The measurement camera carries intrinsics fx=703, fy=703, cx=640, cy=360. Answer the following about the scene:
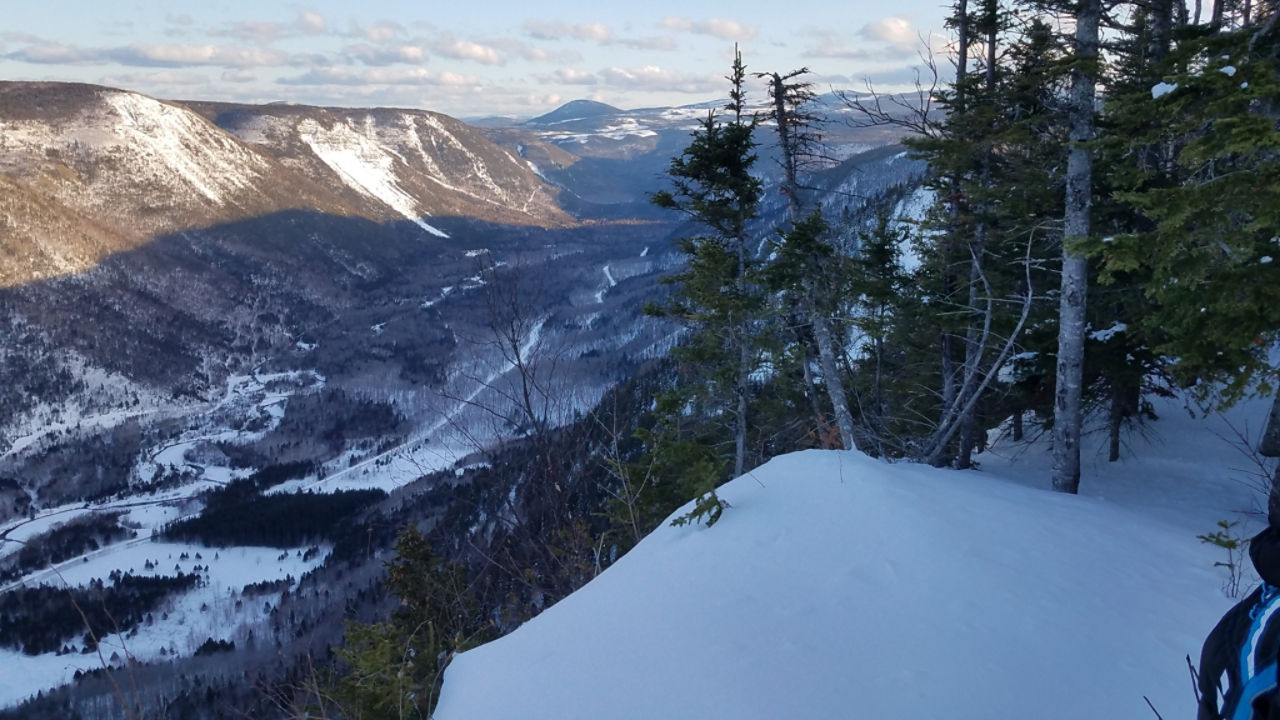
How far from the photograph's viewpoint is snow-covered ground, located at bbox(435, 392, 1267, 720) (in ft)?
12.2

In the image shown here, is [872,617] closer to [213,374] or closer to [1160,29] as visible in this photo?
[1160,29]

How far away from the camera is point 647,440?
14141 millimetres

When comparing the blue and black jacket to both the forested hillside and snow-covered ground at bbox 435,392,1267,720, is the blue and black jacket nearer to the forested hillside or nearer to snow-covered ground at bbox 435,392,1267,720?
snow-covered ground at bbox 435,392,1267,720

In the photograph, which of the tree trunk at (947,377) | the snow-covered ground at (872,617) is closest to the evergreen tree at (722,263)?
the tree trunk at (947,377)

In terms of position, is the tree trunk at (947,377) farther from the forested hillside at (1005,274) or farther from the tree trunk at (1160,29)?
the tree trunk at (1160,29)

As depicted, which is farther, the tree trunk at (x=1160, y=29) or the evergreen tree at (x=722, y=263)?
the evergreen tree at (x=722, y=263)

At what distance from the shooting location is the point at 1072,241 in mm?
7695

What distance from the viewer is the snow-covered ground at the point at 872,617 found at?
3709 mm

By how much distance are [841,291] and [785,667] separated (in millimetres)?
12483

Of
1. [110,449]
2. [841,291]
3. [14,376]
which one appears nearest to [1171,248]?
[841,291]

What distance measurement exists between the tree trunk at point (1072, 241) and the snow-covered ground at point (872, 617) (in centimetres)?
261

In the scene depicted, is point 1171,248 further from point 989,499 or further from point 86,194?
point 86,194

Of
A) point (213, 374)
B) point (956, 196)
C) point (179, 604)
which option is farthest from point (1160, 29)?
point (213, 374)

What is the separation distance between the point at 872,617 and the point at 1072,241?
5.61 m
